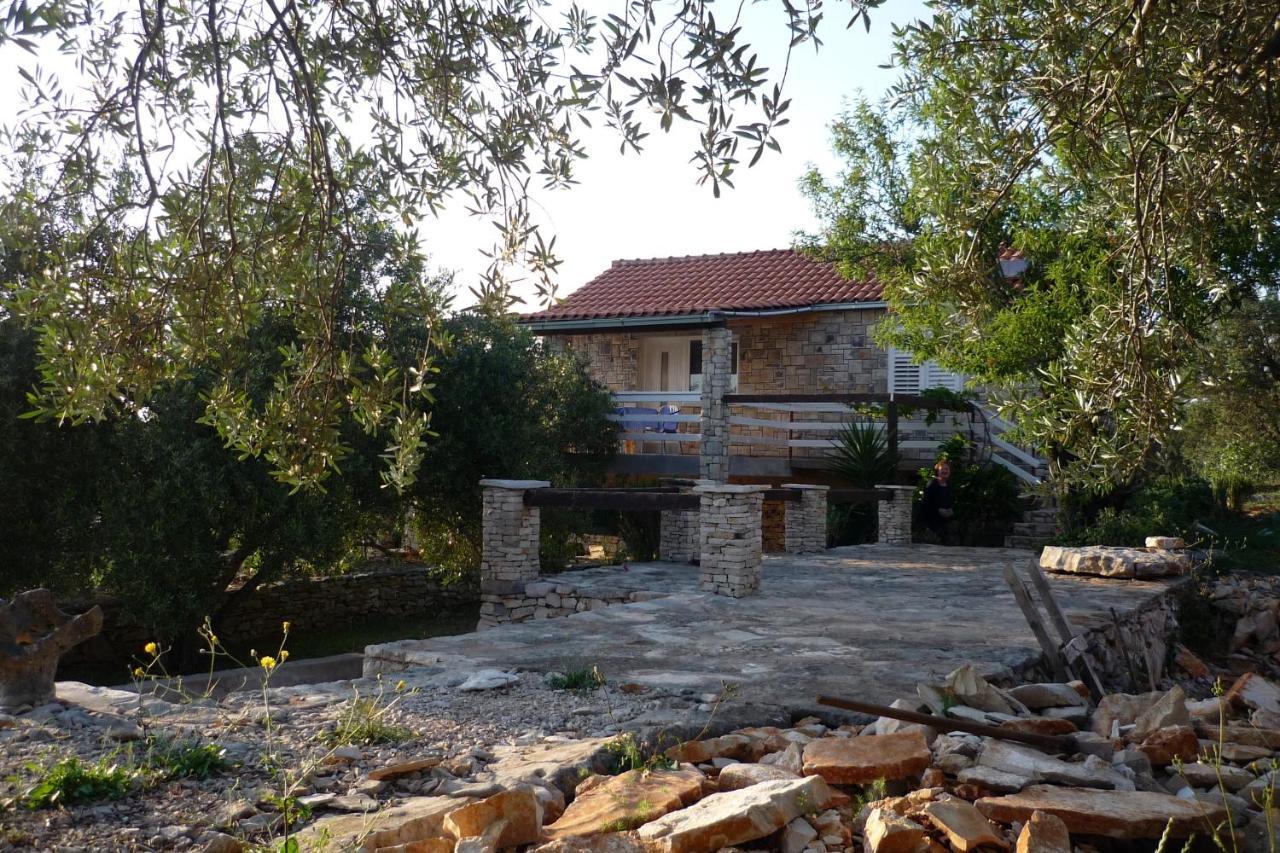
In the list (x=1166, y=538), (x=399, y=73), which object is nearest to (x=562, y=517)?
(x=1166, y=538)

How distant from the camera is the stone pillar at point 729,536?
10.3 metres

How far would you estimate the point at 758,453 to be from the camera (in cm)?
2036

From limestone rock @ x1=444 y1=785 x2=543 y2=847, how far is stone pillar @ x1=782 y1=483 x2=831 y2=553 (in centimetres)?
1164

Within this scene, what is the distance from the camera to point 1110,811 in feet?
12.4

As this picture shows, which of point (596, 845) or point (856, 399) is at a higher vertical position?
point (856, 399)

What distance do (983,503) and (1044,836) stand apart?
543 inches

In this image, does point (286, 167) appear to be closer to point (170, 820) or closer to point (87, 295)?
point (87, 295)

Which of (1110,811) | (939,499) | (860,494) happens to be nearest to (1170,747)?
(1110,811)

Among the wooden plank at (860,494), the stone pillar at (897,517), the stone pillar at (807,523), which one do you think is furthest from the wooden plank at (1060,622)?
the stone pillar at (897,517)

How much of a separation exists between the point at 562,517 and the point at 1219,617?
8.93m

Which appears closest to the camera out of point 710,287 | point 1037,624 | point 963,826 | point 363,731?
point 963,826

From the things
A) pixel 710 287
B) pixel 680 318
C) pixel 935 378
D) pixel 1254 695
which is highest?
pixel 710 287

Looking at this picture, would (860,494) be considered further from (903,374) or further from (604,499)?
(604,499)

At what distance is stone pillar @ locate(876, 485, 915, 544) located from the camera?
1628cm
